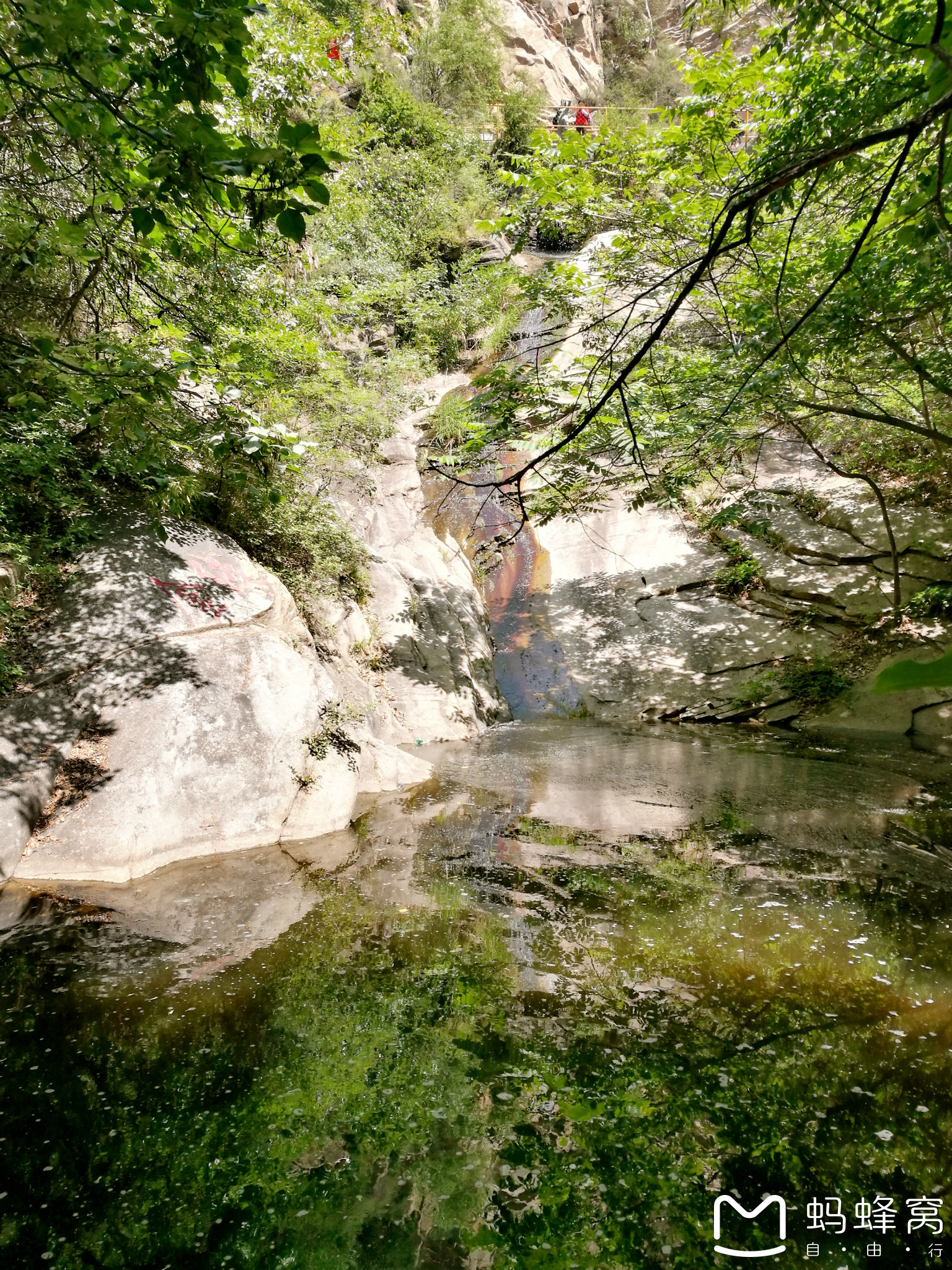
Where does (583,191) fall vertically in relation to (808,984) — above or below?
above

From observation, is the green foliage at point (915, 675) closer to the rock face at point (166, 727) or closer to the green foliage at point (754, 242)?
the green foliage at point (754, 242)

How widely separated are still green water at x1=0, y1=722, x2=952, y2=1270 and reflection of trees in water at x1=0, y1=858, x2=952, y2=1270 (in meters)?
0.01

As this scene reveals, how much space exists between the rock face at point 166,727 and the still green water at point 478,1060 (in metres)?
0.36

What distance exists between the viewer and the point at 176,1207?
2.23m

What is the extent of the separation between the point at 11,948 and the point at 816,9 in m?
6.16

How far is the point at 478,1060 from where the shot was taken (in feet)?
9.62

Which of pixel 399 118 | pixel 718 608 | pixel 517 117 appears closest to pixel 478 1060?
pixel 718 608

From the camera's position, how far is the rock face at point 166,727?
503cm

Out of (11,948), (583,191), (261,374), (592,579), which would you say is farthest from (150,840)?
(592,579)

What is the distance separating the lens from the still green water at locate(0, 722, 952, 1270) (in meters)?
2.19

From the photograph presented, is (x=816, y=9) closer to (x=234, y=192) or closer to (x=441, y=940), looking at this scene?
(x=234, y=192)

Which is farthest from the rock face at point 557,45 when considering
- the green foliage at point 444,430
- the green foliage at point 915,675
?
the green foliage at point 915,675

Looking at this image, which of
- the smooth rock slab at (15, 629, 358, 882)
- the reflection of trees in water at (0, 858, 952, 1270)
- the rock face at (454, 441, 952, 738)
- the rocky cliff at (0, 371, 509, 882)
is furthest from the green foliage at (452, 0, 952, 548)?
the rocky cliff at (0, 371, 509, 882)

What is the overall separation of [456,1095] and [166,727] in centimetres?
417
